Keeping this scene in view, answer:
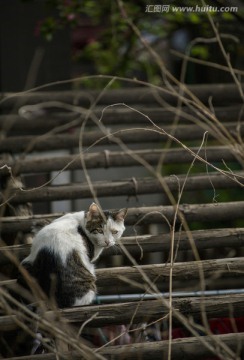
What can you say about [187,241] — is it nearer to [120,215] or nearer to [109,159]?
[120,215]

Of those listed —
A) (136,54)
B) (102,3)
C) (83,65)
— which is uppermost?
(102,3)

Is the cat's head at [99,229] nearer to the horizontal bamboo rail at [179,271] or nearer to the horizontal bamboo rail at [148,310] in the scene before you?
the horizontal bamboo rail at [179,271]

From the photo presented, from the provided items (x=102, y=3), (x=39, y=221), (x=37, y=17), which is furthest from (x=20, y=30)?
(x=39, y=221)

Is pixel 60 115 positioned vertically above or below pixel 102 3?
below

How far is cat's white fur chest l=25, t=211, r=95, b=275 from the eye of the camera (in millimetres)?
4145

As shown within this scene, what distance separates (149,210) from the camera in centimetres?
512

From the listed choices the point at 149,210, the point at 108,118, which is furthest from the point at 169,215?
the point at 108,118

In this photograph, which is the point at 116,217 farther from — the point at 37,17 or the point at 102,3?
the point at 37,17

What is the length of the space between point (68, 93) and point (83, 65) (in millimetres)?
6060

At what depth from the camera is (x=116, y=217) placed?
4742 millimetres

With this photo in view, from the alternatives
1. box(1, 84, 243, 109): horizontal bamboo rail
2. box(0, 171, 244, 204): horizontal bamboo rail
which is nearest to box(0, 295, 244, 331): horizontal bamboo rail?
box(0, 171, 244, 204): horizontal bamboo rail

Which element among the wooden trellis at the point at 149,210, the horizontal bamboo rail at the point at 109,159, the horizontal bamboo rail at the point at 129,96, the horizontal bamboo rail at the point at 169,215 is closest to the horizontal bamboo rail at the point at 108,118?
the wooden trellis at the point at 149,210

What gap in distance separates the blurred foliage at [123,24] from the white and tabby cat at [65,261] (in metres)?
3.05

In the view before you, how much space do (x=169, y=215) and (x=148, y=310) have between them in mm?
1360
